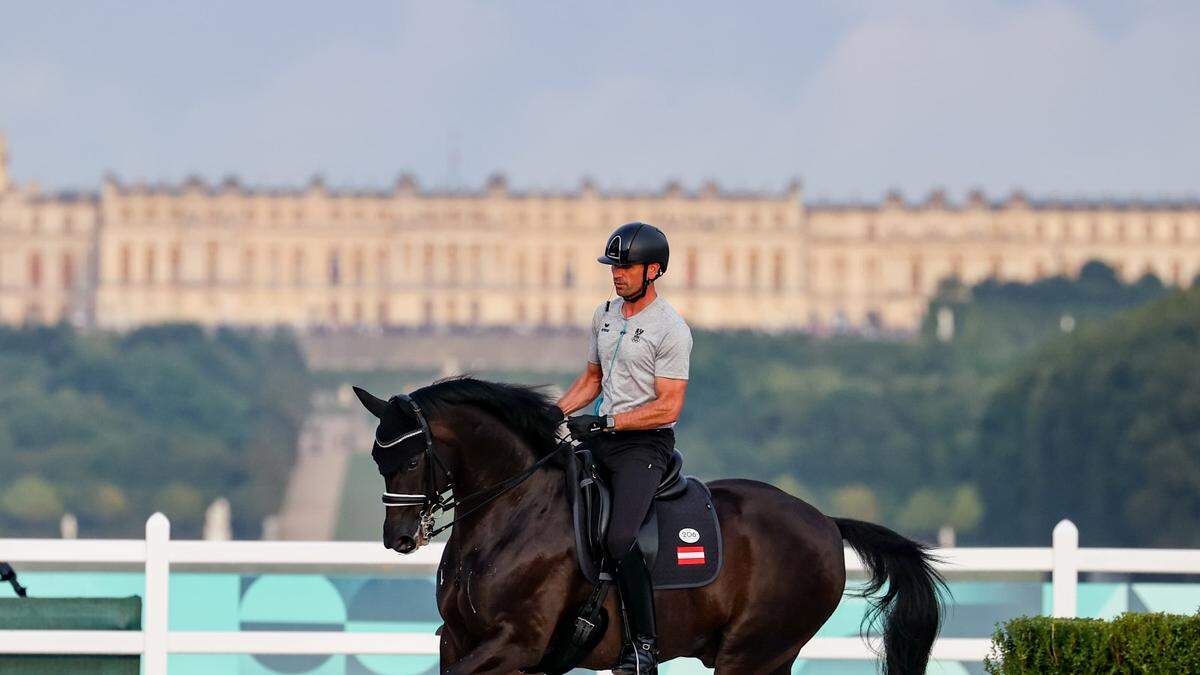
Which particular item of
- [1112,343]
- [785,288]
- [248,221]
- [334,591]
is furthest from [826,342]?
[334,591]

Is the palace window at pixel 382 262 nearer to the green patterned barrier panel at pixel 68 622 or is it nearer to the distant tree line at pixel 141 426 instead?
the distant tree line at pixel 141 426

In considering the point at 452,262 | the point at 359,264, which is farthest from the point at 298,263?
the point at 452,262

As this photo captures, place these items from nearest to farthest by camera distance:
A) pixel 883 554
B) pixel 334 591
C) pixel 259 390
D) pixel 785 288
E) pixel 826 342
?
1. pixel 883 554
2. pixel 334 591
3. pixel 259 390
4. pixel 826 342
5. pixel 785 288

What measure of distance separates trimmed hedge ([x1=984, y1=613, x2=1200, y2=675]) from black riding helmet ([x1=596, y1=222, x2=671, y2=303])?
1947mm

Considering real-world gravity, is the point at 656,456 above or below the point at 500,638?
above

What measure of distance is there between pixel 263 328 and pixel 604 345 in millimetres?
131026

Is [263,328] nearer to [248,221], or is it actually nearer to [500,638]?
[248,221]

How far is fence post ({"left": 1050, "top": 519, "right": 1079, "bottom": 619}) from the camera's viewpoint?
12133mm

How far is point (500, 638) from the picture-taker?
938 centimetres

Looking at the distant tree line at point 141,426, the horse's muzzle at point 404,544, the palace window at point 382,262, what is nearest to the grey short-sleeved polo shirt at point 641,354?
the horse's muzzle at point 404,544

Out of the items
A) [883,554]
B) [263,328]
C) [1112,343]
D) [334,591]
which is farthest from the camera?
[263,328]

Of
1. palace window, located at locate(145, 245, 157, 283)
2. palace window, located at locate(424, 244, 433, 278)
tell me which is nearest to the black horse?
palace window, located at locate(424, 244, 433, 278)

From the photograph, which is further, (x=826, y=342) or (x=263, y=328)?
(x=263, y=328)

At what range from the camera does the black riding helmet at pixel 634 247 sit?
9695 millimetres
